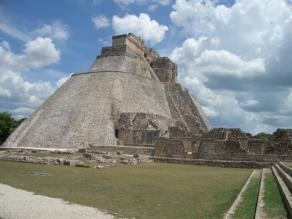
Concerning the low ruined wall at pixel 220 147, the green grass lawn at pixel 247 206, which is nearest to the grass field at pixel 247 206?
the green grass lawn at pixel 247 206

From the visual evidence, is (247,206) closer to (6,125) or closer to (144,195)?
(144,195)

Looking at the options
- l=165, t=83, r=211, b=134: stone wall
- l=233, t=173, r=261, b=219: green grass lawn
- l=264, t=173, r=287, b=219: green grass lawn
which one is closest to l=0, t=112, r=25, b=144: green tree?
l=165, t=83, r=211, b=134: stone wall

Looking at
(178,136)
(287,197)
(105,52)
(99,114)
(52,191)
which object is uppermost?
(105,52)

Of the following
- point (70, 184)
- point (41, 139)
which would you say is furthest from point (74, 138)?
point (70, 184)

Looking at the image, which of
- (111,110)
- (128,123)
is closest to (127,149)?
(128,123)

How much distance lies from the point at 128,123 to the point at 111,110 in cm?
264

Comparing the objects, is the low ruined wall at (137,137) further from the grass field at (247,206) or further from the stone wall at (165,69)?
the stone wall at (165,69)

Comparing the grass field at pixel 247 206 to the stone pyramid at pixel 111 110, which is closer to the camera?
the grass field at pixel 247 206

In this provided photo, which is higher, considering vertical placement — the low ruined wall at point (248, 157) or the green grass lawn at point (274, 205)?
the low ruined wall at point (248, 157)

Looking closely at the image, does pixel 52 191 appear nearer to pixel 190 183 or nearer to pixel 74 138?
pixel 190 183

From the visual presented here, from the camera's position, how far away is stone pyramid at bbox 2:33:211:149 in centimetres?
2638

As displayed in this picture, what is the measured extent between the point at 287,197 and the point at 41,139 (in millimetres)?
24463

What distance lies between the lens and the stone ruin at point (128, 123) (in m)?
19.8

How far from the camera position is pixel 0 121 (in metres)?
40.6
